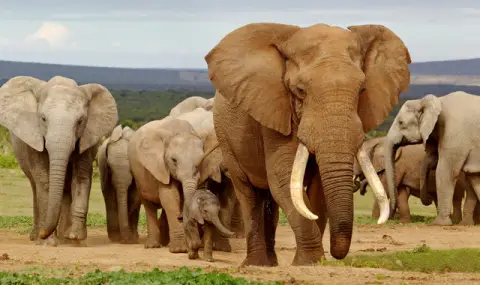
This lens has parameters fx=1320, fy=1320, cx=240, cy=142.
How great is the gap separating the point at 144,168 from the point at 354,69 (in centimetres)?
642

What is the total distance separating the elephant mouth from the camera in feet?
35.5

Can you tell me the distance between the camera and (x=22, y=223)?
2091cm

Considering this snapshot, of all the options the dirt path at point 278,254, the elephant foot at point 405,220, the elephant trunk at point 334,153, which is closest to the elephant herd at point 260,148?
the elephant trunk at point 334,153

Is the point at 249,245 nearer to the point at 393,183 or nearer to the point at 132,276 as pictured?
the point at 132,276

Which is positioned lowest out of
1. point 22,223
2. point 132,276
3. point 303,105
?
point 22,223

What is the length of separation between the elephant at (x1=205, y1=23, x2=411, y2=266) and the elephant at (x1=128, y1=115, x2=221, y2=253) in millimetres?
3095

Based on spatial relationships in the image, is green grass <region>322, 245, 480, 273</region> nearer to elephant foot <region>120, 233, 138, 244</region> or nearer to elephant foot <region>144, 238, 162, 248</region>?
elephant foot <region>144, 238, 162, 248</region>

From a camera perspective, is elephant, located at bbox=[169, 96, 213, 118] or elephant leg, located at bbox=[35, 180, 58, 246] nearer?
elephant leg, located at bbox=[35, 180, 58, 246]

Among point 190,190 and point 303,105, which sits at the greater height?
point 303,105

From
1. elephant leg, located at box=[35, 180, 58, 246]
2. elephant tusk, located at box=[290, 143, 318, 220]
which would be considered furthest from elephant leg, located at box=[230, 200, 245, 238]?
elephant tusk, located at box=[290, 143, 318, 220]

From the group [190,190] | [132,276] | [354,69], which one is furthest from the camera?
[190,190]

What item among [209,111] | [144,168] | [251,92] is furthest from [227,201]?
[251,92]

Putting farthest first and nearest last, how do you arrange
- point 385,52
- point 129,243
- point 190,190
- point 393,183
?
point 393,183
point 129,243
point 190,190
point 385,52

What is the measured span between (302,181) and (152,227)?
A: 646cm
